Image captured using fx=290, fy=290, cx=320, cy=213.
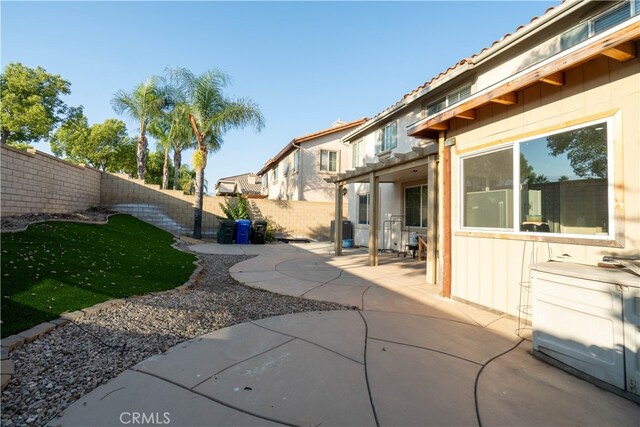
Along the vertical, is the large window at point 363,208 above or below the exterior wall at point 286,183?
below

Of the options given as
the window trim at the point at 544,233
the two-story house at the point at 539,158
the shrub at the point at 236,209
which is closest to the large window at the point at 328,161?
the shrub at the point at 236,209

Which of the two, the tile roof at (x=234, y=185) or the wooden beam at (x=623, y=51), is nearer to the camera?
the wooden beam at (x=623, y=51)

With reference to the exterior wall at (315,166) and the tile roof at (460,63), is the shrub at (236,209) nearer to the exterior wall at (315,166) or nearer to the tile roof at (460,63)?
the exterior wall at (315,166)

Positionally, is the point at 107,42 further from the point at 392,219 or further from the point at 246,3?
the point at 392,219

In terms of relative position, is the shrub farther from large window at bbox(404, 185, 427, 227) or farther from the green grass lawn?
large window at bbox(404, 185, 427, 227)

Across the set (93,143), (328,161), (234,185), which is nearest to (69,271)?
(328,161)

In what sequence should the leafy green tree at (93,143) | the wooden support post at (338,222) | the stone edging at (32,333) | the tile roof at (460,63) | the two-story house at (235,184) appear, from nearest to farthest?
the stone edging at (32,333) → the tile roof at (460,63) → the wooden support post at (338,222) → the leafy green tree at (93,143) → the two-story house at (235,184)

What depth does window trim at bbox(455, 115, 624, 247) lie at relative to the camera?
9.98 feet

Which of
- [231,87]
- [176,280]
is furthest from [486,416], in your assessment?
[231,87]

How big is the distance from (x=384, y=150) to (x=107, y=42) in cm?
923

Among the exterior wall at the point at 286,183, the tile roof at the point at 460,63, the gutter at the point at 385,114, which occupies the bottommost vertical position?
the exterior wall at the point at 286,183

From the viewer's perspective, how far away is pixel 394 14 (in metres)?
8.59

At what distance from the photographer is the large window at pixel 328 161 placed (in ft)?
62.3

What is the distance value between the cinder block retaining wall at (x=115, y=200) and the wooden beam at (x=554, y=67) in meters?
11.2
